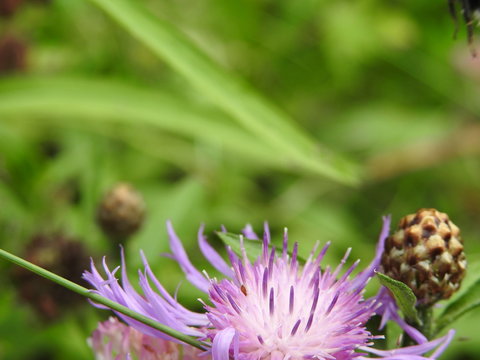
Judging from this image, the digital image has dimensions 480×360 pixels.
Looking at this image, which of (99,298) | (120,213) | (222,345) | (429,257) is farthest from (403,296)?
(120,213)

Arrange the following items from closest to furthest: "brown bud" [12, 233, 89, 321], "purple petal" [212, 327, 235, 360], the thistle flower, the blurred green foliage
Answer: "purple petal" [212, 327, 235, 360] < the thistle flower < "brown bud" [12, 233, 89, 321] < the blurred green foliage

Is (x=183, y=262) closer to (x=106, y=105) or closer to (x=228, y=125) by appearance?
(x=106, y=105)

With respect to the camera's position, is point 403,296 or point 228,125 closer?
point 403,296

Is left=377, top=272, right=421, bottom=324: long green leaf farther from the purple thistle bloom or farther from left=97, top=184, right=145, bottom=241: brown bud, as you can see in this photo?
left=97, top=184, right=145, bottom=241: brown bud

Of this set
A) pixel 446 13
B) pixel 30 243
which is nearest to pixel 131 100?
pixel 30 243

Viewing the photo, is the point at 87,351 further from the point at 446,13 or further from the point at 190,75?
the point at 446,13

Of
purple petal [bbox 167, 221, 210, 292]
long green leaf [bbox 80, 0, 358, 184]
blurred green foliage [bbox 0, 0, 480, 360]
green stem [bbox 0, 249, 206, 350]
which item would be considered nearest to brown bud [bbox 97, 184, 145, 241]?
blurred green foliage [bbox 0, 0, 480, 360]

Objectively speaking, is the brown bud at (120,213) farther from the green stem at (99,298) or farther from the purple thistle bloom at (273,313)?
the green stem at (99,298)
